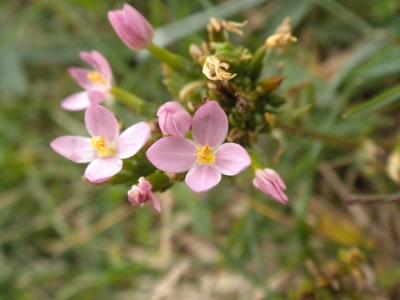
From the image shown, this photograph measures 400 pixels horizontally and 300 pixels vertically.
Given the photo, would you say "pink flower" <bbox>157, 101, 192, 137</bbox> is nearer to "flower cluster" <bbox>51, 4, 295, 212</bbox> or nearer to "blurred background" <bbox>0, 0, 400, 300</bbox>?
"flower cluster" <bbox>51, 4, 295, 212</bbox>

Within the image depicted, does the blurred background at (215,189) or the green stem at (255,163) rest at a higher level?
the green stem at (255,163)

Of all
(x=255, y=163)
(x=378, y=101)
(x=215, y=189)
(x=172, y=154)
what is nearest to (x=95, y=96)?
(x=172, y=154)

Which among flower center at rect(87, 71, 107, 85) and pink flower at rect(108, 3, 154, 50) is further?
flower center at rect(87, 71, 107, 85)

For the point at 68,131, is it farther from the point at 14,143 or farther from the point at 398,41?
the point at 398,41

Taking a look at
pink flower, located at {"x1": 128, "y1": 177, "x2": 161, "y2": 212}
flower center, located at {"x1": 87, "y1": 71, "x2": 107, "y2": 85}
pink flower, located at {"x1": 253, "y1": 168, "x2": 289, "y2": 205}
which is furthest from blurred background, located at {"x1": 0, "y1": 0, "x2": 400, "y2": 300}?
pink flower, located at {"x1": 128, "y1": 177, "x2": 161, "y2": 212}

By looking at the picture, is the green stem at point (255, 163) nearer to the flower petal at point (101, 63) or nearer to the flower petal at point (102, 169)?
the flower petal at point (102, 169)

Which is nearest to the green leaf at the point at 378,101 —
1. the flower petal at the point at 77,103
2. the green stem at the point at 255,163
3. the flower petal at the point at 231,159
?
the green stem at the point at 255,163

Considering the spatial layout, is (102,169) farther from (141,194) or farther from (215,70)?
(215,70)
